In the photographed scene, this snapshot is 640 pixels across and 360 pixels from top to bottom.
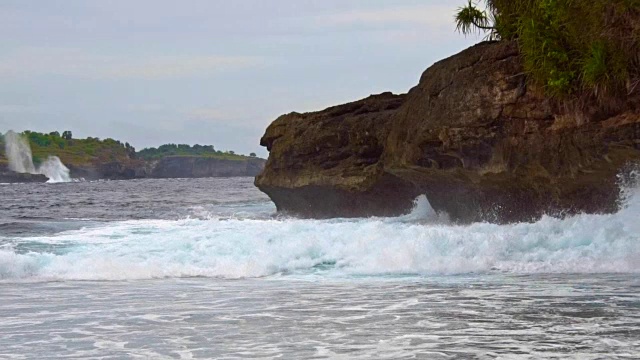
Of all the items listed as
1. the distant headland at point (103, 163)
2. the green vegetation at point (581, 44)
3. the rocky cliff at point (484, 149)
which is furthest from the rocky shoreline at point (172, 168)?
the green vegetation at point (581, 44)

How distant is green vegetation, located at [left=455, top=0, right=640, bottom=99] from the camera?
15.7 meters

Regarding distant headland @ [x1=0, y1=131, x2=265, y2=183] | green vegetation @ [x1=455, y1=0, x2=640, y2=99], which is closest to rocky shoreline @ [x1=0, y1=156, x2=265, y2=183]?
distant headland @ [x1=0, y1=131, x2=265, y2=183]

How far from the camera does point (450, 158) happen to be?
68.1 feet

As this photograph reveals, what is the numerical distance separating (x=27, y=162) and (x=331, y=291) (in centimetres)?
14290

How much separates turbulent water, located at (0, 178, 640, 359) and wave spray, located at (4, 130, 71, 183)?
127 m

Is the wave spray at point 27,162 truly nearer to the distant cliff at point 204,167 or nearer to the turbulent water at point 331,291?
the distant cliff at point 204,167

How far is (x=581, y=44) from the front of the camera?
671 inches

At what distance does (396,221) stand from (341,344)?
1482cm

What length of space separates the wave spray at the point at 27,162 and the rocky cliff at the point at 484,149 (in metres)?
123

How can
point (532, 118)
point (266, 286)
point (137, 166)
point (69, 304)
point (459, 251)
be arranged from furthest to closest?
point (137, 166)
point (532, 118)
point (459, 251)
point (266, 286)
point (69, 304)

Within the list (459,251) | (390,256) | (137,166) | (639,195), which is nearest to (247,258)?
(390,256)

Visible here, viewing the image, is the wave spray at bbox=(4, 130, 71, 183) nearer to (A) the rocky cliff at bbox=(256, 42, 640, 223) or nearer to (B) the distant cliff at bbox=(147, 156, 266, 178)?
(B) the distant cliff at bbox=(147, 156, 266, 178)

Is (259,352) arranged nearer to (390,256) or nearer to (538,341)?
(538,341)

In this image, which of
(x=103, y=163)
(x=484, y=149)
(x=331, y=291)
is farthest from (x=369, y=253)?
(x=103, y=163)
